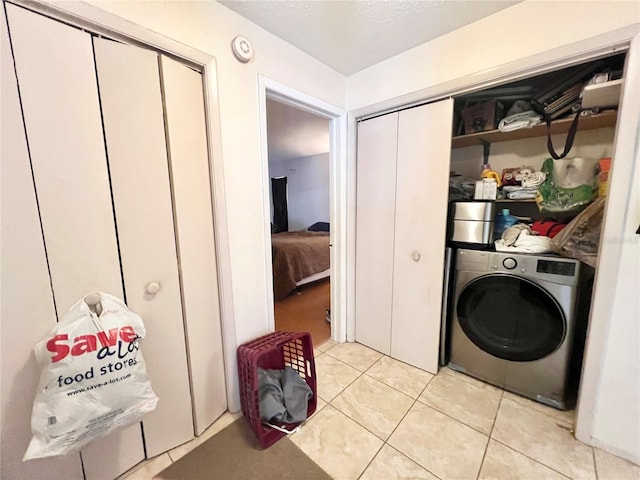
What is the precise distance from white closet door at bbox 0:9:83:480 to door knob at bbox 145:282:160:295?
0.29 m

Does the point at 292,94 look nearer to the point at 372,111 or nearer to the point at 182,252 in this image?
the point at 372,111

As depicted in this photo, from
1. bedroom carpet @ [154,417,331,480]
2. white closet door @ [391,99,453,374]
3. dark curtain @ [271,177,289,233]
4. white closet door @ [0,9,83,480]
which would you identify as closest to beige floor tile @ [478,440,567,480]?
white closet door @ [391,99,453,374]

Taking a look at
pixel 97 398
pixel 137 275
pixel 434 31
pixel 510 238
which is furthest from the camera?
pixel 510 238

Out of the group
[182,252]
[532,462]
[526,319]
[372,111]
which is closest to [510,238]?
[526,319]

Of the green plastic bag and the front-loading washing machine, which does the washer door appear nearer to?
the front-loading washing machine

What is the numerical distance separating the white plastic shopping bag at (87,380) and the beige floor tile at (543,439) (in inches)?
68.1

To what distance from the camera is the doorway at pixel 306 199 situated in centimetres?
168

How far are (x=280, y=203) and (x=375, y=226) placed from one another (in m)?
4.44

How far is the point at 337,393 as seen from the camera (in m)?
1.63

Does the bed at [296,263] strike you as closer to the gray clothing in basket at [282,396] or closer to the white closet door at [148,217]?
the gray clothing in basket at [282,396]

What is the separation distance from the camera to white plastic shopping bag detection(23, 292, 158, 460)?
0.81 m

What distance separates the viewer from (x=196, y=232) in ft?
4.06

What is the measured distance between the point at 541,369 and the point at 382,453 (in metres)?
1.05

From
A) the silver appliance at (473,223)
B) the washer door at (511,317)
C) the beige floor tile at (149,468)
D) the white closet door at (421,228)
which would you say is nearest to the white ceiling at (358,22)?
the white closet door at (421,228)
